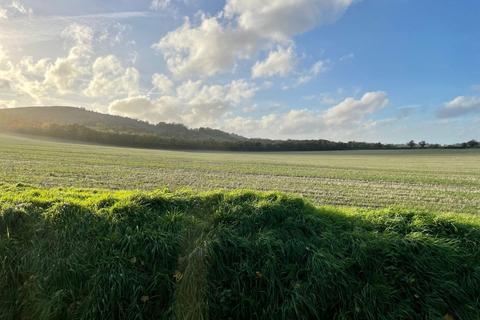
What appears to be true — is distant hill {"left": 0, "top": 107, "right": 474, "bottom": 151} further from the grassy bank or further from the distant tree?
the grassy bank

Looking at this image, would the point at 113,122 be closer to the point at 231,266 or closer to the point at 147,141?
the point at 147,141

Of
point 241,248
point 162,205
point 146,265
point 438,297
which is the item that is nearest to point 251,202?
point 241,248

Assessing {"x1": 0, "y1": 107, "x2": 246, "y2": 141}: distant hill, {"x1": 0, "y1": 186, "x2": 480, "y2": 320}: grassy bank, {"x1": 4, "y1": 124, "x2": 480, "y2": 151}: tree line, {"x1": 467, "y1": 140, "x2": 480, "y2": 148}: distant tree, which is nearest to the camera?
{"x1": 0, "y1": 186, "x2": 480, "y2": 320}: grassy bank

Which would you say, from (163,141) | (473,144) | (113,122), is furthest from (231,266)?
(113,122)

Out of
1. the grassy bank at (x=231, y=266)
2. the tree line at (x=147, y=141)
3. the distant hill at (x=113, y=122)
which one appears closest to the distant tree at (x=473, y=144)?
the tree line at (x=147, y=141)

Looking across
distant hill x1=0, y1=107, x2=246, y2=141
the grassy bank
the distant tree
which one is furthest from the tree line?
the grassy bank

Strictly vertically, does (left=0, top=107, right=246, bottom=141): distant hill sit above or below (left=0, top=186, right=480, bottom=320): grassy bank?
above

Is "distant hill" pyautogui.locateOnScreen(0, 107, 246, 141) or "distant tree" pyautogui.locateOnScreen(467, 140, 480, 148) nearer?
"distant tree" pyautogui.locateOnScreen(467, 140, 480, 148)

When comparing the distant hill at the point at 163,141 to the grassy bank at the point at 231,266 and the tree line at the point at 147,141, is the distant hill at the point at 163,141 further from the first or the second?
the grassy bank at the point at 231,266

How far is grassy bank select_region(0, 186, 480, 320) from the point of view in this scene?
15.6 ft

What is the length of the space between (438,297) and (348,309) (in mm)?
1372

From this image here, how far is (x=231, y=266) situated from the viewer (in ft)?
16.8

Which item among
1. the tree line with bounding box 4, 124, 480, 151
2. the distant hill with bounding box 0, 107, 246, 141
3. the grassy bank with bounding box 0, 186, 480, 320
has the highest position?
the distant hill with bounding box 0, 107, 246, 141

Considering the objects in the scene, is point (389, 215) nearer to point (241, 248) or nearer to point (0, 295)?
point (241, 248)
